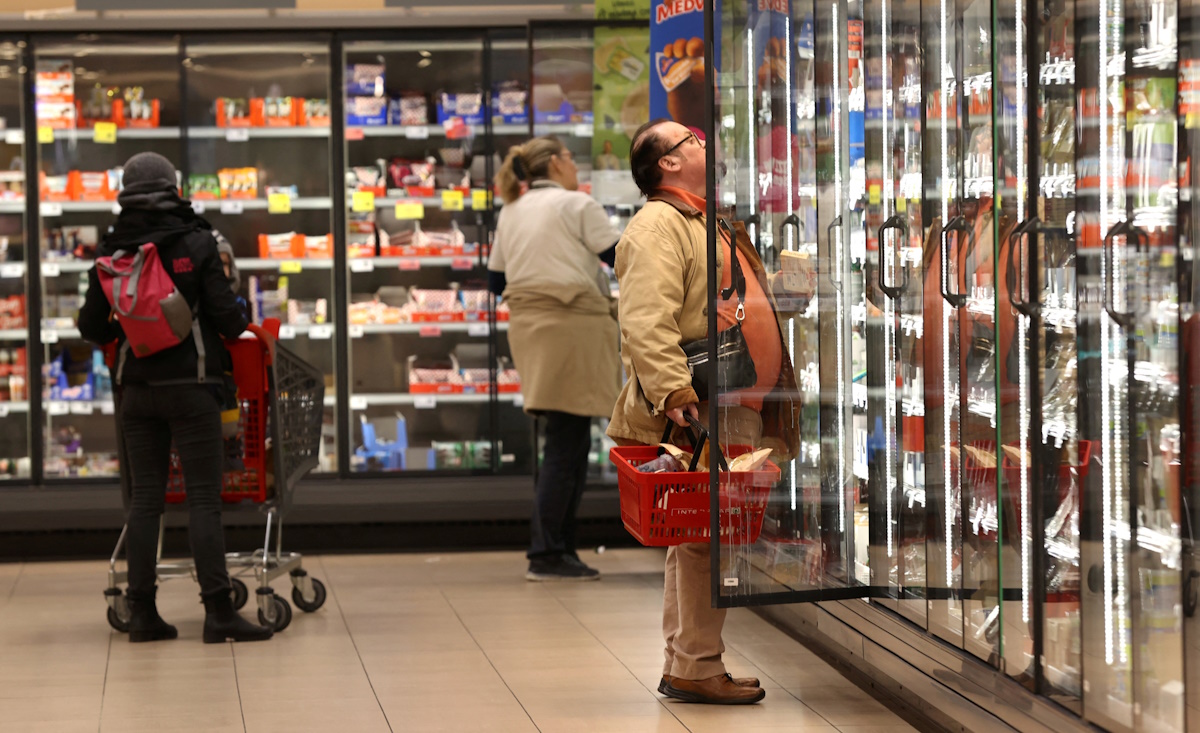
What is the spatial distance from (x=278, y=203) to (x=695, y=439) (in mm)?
3855

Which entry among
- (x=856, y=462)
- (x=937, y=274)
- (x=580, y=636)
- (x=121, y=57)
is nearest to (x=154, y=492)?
(x=580, y=636)

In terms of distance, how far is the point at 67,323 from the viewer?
6793mm

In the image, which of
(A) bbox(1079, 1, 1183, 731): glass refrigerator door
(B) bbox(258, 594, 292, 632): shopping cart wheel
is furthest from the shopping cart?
(A) bbox(1079, 1, 1183, 731): glass refrigerator door

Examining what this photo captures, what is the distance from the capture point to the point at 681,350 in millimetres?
3633

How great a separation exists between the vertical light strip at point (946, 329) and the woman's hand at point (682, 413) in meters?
0.62

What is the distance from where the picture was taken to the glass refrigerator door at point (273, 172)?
274 inches

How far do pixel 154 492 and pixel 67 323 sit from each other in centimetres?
249

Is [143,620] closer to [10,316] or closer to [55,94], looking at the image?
[10,316]

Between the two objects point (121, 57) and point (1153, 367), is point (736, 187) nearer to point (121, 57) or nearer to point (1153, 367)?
point (1153, 367)

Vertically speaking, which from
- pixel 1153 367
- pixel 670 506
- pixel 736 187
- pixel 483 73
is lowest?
pixel 670 506

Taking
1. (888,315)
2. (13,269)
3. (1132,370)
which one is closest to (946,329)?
(888,315)

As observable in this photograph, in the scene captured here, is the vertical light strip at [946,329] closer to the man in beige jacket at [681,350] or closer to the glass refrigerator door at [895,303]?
Result: the glass refrigerator door at [895,303]

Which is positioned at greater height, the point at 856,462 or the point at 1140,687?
the point at 856,462

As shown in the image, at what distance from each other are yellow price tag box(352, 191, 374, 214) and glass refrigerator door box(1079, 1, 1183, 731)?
15.6ft
